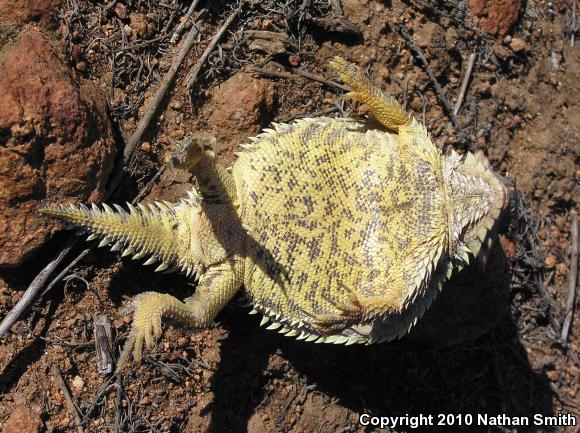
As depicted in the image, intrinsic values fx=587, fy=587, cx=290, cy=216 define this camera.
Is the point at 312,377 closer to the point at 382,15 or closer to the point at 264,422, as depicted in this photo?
the point at 264,422

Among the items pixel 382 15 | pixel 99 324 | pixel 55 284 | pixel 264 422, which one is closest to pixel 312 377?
pixel 264 422

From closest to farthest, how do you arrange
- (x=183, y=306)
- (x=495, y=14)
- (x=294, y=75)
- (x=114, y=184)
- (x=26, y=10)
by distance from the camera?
(x=183, y=306), (x=26, y=10), (x=114, y=184), (x=294, y=75), (x=495, y=14)

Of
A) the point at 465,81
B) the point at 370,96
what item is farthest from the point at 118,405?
the point at 465,81

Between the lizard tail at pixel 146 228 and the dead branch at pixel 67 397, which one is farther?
the dead branch at pixel 67 397

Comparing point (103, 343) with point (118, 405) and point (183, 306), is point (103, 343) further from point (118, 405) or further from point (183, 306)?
point (183, 306)

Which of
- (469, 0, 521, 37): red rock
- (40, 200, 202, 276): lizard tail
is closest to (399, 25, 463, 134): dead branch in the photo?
(469, 0, 521, 37): red rock

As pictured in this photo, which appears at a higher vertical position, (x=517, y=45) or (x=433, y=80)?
(x=517, y=45)

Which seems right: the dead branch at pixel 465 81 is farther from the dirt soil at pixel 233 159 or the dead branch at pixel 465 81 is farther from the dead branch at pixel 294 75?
the dead branch at pixel 294 75

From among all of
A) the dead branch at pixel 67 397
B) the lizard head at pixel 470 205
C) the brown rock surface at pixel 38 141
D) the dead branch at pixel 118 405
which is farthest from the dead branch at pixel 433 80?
the dead branch at pixel 67 397
